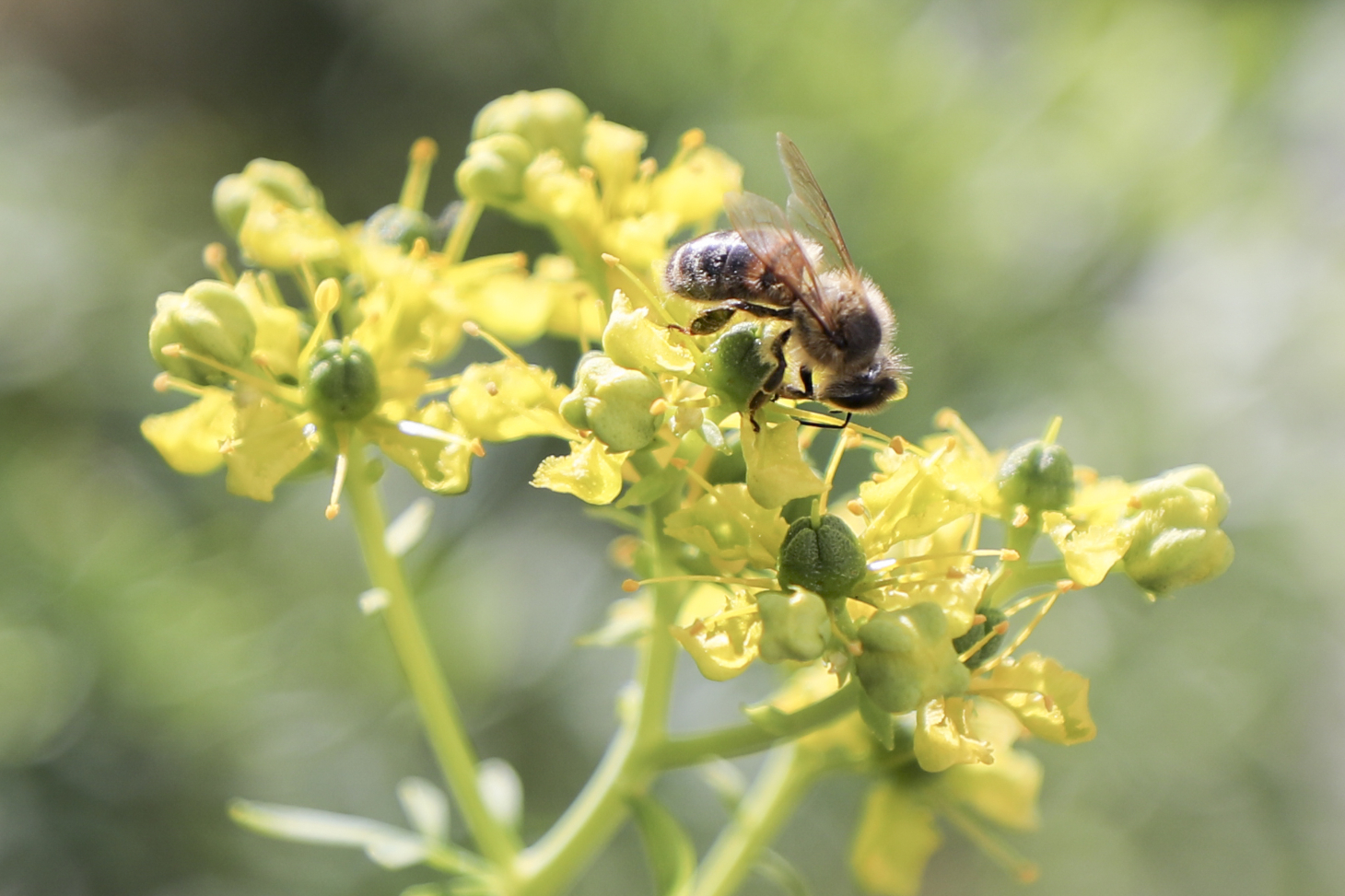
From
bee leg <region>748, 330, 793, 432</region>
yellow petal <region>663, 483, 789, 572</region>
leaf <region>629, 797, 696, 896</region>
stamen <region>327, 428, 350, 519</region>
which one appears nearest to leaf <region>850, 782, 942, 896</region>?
leaf <region>629, 797, 696, 896</region>

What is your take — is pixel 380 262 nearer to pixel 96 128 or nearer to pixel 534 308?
pixel 534 308

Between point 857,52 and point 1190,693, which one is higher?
point 857,52

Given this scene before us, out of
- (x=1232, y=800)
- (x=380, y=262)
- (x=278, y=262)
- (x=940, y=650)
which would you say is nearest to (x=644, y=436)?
(x=940, y=650)

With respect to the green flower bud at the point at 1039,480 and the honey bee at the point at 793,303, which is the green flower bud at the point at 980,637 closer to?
the green flower bud at the point at 1039,480

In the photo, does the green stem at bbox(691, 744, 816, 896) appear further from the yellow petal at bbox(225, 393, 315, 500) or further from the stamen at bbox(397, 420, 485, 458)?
the yellow petal at bbox(225, 393, 315, 500)

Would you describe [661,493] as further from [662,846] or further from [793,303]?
[662,846]

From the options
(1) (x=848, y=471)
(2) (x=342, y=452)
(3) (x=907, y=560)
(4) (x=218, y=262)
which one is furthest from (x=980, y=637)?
(1) (x=848, y=471)
